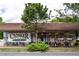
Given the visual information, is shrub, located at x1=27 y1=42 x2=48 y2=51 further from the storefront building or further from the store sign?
the store sign

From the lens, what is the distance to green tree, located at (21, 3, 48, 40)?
17.3 feet

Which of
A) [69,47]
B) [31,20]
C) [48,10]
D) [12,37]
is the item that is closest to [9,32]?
[12,37]

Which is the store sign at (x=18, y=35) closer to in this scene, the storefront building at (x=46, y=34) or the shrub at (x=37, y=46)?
the storefront building at (x=46, y=34)

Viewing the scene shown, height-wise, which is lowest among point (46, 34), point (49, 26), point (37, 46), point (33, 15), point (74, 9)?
point (37, 46)

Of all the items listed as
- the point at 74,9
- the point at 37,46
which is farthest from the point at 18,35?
the point at 74,9

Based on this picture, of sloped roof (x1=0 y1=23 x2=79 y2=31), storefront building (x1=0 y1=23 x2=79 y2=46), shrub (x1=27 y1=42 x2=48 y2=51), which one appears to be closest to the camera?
shrub (x1=27 y1=42 x2=48 y2=51)

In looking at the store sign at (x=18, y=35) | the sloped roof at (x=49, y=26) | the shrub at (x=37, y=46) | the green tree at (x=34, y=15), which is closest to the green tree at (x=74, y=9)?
the sloped roof at (x=49, y=26)

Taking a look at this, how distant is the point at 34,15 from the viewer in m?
5.25

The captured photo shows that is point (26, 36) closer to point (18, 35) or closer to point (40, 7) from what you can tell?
point (18, 35)

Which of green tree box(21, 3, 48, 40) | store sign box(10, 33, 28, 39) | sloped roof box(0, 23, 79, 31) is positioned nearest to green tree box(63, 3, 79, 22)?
sloped roof box(0, 23, 79, 31)

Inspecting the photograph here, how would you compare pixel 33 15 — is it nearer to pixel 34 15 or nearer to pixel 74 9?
pixel 34 15

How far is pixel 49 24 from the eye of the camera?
555 cm

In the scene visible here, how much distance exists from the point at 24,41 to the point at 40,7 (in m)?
0.78

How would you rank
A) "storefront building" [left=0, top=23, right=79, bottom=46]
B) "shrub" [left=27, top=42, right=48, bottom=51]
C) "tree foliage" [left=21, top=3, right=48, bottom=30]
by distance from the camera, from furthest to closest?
"storefront building" [left=0, top=23, right=79, bottom=46], "tree foliage" [left=21, top=3, right=48, bottom=30], "shrub" [left=27, top=42, right=48, bottom=51]
